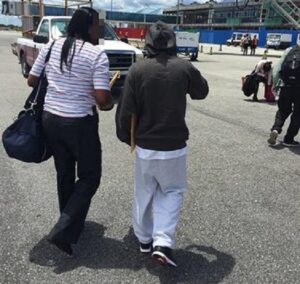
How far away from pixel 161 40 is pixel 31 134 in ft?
4.22

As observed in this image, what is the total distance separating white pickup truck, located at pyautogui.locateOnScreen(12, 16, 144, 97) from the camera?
475 inches

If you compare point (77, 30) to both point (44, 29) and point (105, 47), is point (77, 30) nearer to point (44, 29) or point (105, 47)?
point (105, 47)

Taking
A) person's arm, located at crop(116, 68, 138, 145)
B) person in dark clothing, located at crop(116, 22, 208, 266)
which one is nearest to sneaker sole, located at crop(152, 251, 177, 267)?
person in dark clothing, located at crop(116, 22, 208, 266)

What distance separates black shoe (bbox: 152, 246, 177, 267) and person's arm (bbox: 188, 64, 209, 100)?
1.17 meters

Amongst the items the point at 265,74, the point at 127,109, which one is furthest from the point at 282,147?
the point at 265,74

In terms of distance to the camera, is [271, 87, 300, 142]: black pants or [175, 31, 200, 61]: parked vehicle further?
[175, 31, 200, 61]: parked vehicle

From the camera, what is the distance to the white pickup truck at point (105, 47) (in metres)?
12.1

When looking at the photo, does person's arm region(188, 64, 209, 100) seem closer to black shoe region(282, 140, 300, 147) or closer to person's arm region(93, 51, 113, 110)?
person's arm region(93, 51, 113, 110)

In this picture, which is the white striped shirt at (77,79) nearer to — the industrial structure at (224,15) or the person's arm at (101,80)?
the person's arm at (101,80)

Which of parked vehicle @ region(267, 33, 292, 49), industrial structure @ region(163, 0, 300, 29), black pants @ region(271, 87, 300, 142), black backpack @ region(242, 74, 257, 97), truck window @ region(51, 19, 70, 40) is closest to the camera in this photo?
black pants @ region(271, 87, 300, 142)

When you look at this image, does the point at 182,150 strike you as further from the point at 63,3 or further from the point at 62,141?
the point at 63,3

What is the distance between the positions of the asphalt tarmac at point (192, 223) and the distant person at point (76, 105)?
0.33 meters

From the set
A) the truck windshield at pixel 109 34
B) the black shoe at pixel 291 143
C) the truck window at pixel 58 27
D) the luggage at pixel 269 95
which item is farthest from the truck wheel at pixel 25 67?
the black shoe at pixel 291 143

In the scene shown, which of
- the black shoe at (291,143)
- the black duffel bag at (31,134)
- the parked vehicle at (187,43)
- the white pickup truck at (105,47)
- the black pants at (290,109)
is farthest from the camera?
the parked vehicle at (187,43)
